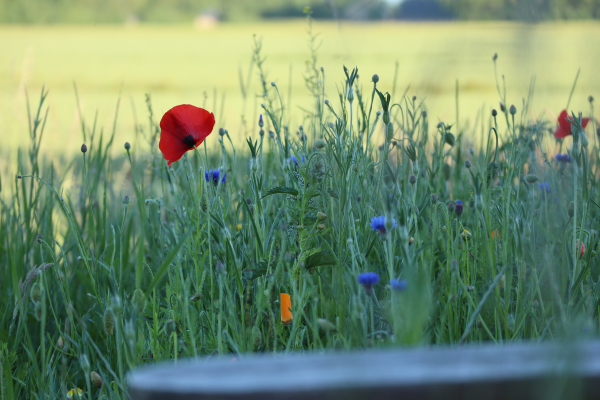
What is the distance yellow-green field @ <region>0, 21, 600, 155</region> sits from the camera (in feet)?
2.66

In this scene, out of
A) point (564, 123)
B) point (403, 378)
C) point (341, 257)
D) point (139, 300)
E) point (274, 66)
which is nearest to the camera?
point (403, 378)

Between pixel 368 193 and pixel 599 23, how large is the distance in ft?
1.58

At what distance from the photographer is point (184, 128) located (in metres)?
0.99

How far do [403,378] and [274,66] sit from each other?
11563 mm

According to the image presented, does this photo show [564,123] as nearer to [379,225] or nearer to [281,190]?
[379,225]

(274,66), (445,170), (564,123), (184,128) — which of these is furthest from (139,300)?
(274,66)

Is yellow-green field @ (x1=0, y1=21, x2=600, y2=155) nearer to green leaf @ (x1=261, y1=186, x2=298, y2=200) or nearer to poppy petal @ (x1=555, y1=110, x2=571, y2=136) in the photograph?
poppy petal @ (x1=555, y1=110, x2=571, y2=136)

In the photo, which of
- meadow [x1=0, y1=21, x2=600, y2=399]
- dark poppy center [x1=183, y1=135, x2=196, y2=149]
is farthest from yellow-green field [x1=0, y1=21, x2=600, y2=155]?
dark poppy center [x1=183, y1=135, x2=196, y2=149]

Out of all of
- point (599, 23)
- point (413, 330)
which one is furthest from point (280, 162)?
point (413, 330)

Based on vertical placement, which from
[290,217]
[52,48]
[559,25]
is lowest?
[290,217]

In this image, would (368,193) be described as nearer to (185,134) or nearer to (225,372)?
(185,134)

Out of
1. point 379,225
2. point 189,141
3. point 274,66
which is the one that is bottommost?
point 379,225

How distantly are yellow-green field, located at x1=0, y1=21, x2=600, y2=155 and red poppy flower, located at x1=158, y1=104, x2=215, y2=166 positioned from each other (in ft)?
1.03

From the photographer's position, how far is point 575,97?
1.58 m
